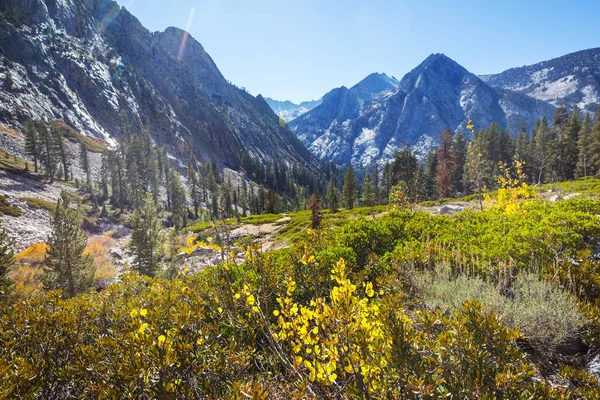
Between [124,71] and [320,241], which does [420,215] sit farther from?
[124,71]

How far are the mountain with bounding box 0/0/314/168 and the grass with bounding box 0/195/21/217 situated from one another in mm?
46771

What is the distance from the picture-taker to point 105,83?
98250 mm

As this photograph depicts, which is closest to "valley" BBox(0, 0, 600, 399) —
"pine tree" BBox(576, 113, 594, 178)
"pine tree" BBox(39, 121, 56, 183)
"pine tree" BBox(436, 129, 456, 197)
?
"pine tree" BBox(576, 113, 594, 178)

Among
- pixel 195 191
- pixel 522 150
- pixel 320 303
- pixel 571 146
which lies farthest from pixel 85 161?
pixel 571 146

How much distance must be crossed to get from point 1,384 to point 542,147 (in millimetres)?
71335

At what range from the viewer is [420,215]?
9.38 meters


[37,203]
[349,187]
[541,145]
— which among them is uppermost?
[541,145]

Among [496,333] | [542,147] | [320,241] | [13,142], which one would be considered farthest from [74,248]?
[542,147]

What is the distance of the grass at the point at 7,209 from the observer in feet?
102

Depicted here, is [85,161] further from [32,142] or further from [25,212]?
[25,212]

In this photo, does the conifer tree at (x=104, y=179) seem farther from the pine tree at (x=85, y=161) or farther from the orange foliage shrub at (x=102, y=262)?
the orange foliage shrub at (x=102, y=262)

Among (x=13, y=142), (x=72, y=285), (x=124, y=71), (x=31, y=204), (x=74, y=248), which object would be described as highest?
(x=124, y=71)

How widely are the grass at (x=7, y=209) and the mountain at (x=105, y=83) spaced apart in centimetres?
4677

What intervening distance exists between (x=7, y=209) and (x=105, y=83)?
85447mm
